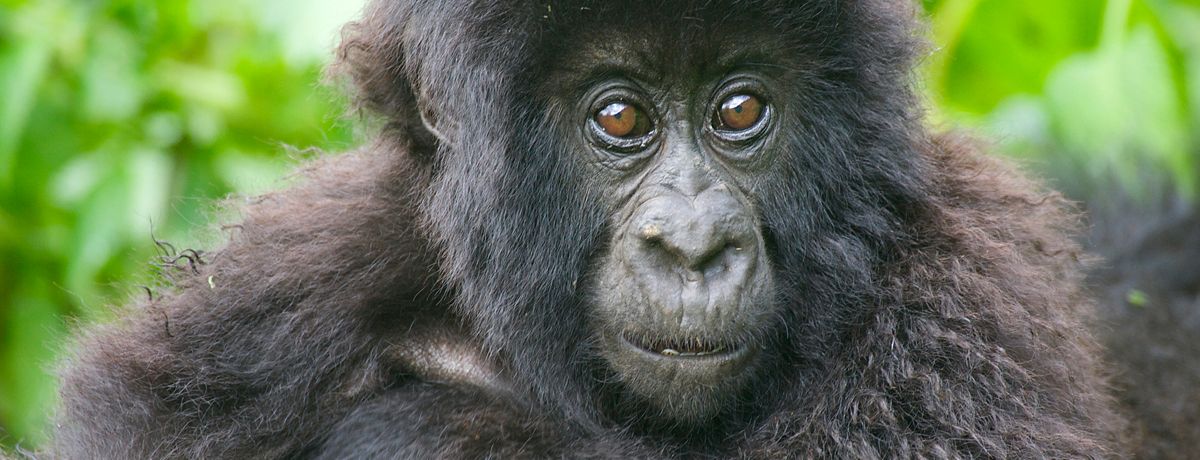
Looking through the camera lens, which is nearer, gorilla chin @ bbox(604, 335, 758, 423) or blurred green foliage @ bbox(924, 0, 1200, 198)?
gorilla chin @ bbox(604, 335, 758, 423)

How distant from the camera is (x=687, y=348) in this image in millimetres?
3029

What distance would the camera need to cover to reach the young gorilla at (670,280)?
10.0 feet

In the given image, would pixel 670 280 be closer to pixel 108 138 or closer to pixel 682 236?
pixel 682 236

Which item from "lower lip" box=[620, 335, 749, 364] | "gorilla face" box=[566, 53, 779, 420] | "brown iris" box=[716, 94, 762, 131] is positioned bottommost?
"lower lip" box=[620, 335, 749, 364]

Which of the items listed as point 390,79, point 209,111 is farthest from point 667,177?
point 209,111

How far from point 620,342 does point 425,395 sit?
66 centimetres

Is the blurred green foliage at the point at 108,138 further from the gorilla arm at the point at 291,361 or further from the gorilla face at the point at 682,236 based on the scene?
the gorilla face at the point at 682,236

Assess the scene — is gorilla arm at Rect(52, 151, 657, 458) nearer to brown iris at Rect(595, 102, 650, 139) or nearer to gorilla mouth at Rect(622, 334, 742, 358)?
gorilla mouth at Rect(622, 334, 742, 358)

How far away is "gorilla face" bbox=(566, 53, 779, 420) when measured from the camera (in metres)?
2.95

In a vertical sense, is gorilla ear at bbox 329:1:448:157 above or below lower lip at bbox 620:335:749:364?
above

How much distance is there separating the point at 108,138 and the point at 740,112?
3613 mm

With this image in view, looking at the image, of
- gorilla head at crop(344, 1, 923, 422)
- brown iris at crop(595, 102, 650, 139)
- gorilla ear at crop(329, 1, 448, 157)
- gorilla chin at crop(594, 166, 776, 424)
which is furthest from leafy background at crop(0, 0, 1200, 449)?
gorilla chin at crop(594, 166, 776, 424)

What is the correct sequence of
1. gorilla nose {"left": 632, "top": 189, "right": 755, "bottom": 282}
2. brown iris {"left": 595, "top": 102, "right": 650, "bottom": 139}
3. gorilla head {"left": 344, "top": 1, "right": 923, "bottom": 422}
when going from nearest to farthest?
gorilla nose {"left": 632, "top": 189, "right": 755, "bottom": 282} → gorilla head {"left": 344, "top": 1, "right": 923, "bottom": 422} → brown iris {"left": 595, "top": 102, "right": 650, "bottom": 139}

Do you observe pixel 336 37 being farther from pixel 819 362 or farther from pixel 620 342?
pixel 819 362
